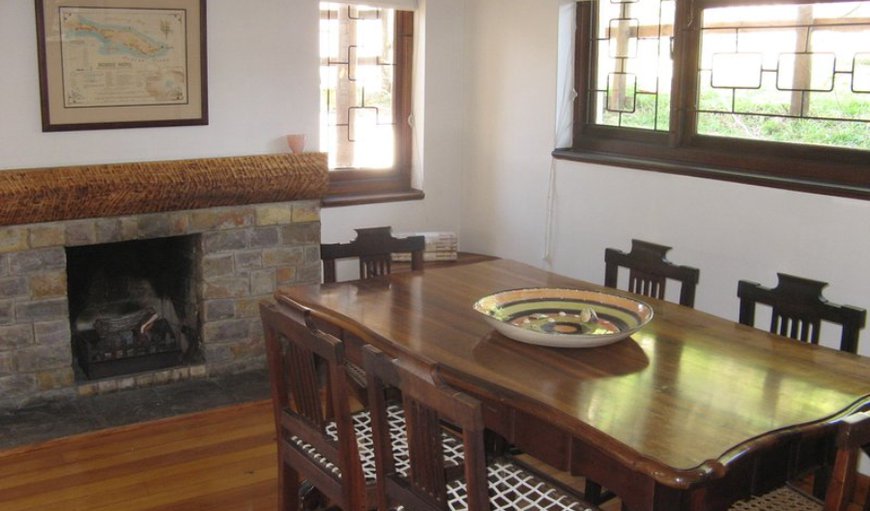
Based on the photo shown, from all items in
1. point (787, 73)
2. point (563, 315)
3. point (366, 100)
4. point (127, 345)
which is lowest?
point (127, 345)

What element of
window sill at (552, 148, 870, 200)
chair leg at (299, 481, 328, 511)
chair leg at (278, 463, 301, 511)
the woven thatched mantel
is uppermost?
window sill at (552, 148, 870, 200)

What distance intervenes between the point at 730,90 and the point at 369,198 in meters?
A: 1.89

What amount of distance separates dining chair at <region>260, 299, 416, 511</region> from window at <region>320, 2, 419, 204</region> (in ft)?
7.15

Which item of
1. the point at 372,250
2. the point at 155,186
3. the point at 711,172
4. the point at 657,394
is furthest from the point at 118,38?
the point at 657,394

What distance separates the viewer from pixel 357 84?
16.0ft

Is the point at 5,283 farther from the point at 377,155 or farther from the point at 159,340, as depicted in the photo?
the point at 377,155

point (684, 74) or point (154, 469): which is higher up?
point (684, 74)

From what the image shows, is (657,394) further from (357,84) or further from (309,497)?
(357,84)

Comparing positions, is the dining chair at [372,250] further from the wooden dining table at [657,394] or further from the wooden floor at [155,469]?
the wooden floor at [155,469]

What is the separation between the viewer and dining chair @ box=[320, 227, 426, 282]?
139 inches

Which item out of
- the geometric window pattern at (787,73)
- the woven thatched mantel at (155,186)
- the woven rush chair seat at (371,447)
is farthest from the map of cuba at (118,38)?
the geometric window pattern at (787,73)

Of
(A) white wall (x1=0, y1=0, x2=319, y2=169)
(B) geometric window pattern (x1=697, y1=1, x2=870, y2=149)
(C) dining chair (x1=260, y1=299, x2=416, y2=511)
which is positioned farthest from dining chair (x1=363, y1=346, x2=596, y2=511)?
(A) white wall (x1=0, y1=0, x2=319, y2=169)

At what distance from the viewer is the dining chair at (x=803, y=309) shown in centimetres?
269

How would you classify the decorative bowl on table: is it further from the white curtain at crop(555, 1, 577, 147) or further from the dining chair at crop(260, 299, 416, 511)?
the white curtain at crop(555, 1, 577, 147)
